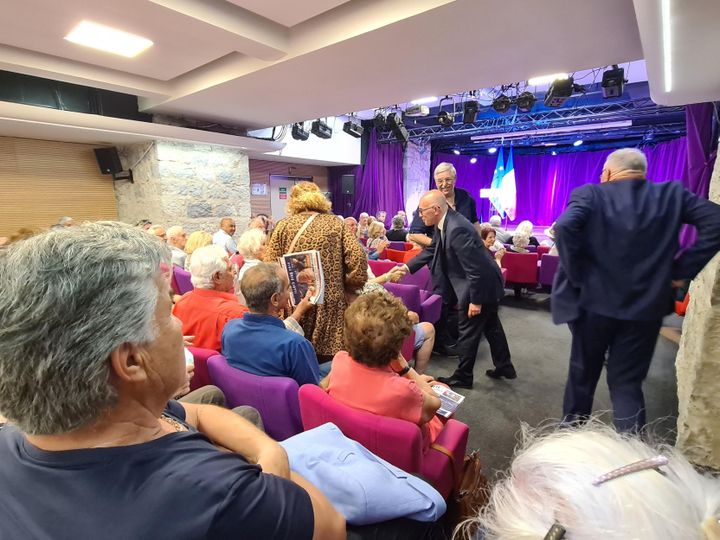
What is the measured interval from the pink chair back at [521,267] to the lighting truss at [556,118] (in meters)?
4.11

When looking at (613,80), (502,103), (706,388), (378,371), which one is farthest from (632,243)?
(502,103)

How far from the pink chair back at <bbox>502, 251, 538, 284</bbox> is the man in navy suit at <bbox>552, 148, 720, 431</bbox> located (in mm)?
3521

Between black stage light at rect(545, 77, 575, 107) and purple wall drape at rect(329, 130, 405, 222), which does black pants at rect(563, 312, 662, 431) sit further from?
purple wall drape at rect(329, 130, 405, 222)

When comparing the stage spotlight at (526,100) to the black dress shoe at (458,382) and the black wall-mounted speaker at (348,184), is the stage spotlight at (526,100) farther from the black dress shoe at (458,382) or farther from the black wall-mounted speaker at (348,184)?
the black wall-mounted speaker at (348,184)

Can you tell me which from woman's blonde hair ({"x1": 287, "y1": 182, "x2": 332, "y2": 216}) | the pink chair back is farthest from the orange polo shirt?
the pink chair back

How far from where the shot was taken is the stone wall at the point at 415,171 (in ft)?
35.4

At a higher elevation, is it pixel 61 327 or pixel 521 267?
pixel 61 327

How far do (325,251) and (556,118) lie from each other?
306 inches

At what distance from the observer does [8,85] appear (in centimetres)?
385

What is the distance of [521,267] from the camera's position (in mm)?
5293

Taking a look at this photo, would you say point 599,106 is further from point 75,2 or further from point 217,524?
point 217,524

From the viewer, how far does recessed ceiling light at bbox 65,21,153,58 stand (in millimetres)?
2693

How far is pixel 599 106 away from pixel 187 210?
8026 millimetres

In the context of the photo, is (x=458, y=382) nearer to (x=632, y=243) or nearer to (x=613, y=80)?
(x=632, y=243)
